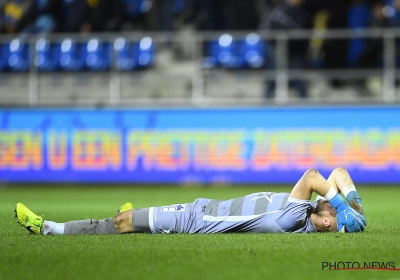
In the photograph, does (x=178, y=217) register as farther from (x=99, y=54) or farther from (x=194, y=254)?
(x=99, y=54)

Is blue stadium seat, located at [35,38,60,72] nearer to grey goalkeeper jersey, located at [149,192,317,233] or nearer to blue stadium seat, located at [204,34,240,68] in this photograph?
blue stadium seat, located at [204,34,240,68]

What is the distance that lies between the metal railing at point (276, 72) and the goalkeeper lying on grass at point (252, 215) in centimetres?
983

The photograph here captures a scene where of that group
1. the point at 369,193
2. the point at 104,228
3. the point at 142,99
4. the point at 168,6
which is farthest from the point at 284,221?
the point at 168,6

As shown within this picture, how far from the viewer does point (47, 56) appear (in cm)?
1958

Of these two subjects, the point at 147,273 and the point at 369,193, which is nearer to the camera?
the point at 147,273

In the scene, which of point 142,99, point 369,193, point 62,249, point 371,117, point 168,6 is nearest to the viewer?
point 62,249

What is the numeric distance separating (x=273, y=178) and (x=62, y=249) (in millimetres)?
10808

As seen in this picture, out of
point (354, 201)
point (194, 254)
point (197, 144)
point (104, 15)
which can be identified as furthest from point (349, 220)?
point (104, 15)

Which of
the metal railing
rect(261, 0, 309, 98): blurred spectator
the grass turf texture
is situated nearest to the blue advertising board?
the metal railing

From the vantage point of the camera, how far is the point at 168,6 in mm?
20688

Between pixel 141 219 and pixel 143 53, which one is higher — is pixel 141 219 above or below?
below

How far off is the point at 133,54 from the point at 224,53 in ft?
7.22

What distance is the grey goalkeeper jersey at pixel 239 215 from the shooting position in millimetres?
8109

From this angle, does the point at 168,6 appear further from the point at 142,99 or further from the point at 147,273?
the point at 147,273
